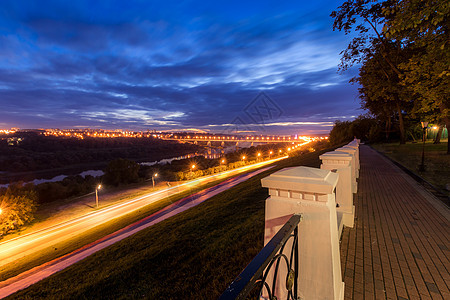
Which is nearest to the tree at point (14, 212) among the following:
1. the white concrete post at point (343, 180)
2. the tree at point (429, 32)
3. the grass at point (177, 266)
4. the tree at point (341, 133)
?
the grass at point (177, 266)

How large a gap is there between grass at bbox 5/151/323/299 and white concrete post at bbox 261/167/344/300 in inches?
81.9

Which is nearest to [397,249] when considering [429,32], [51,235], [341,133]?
[429,32]

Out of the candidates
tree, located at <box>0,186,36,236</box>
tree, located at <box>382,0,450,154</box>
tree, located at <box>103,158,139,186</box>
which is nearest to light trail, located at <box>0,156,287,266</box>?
tree, located at <box>0,186,36,236</box>

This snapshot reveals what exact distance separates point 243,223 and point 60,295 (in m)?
5.53

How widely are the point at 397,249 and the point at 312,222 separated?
3562 millimetres

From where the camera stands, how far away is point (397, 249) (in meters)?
3.95

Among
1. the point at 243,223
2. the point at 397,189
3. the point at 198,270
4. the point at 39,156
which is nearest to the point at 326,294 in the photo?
the point at 198,270

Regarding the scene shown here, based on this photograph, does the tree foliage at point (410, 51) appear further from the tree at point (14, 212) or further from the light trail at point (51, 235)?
the tree at point (14, 212)

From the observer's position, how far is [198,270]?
164 inches

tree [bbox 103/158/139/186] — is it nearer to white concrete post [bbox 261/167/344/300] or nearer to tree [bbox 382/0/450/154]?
tree [bbox 382/0/450/154]

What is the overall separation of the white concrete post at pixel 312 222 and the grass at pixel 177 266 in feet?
6.82

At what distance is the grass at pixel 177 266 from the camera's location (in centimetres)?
384

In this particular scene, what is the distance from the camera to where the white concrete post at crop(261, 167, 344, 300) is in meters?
1.89

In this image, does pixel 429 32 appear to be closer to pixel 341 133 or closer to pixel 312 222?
pixel 312 222
